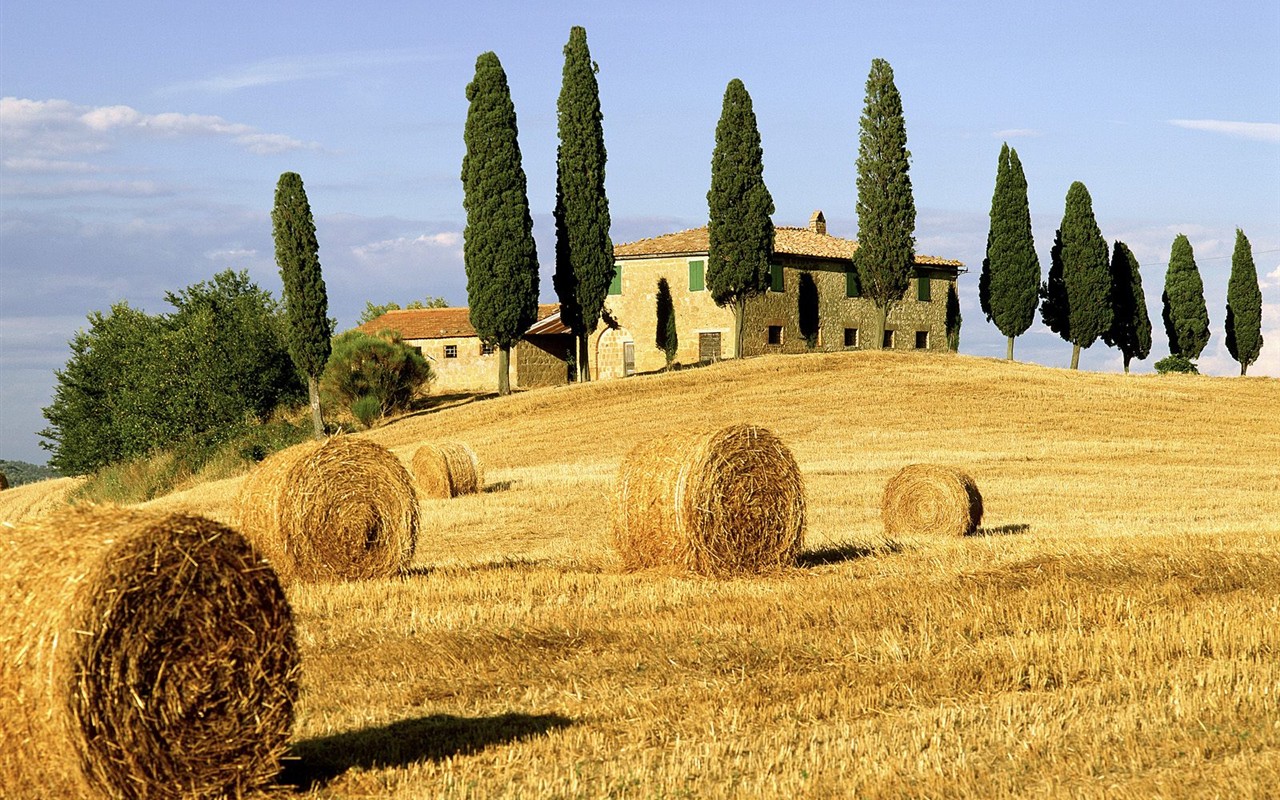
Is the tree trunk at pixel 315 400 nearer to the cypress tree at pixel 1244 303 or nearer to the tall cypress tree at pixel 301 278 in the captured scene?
the tall cypress tree at pixel 301 278

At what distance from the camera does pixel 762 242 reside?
2106 inches

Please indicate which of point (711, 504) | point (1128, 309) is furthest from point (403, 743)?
point (1128, 309)

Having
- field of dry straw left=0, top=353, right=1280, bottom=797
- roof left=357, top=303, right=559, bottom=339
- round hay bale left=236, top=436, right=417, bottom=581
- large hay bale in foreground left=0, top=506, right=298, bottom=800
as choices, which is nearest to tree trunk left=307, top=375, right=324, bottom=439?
roof left=357, top=303, right=559, bottom=339

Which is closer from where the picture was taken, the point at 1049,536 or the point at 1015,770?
the point at 1015,770

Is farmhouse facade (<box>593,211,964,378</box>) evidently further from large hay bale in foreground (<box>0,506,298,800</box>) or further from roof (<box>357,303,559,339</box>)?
large hay bale in foreground (<box>0,506,298,800</box>)

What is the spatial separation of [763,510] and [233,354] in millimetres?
46280

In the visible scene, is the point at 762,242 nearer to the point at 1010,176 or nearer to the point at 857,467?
the point at 1010,176

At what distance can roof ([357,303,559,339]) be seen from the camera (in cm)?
6675

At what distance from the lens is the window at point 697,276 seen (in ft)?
192

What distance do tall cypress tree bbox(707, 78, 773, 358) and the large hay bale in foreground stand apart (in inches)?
1852

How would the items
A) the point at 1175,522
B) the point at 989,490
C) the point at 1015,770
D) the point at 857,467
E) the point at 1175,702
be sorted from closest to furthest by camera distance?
the point at 1015,770
the point at 1175,702
the point at 1175,522
the point at 989,490
the point at 857,467

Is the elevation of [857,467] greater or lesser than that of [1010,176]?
lesser

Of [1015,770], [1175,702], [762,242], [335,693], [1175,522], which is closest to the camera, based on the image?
[1015,770]

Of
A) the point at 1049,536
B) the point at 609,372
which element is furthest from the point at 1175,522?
the point at 609,372
